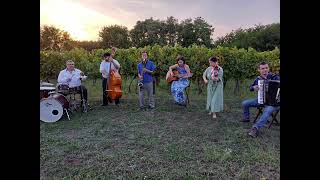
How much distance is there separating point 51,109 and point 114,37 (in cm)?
2326

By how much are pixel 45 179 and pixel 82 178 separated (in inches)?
18.1

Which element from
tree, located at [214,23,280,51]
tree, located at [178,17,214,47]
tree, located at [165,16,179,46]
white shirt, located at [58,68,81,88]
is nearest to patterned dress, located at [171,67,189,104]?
white shirt, located at [58,68,81,88]

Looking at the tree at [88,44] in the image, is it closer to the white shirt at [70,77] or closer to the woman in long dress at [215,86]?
the white shirt at [70,77]

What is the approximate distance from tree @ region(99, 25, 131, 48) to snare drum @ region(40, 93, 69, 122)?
22465 mm

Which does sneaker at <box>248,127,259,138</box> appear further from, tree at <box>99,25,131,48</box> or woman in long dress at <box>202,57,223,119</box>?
tree at <box>99,25,131,48</box>

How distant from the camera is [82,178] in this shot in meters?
4.86

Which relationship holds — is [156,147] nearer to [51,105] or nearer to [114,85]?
[51,105]

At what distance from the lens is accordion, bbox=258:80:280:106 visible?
751 centimetres

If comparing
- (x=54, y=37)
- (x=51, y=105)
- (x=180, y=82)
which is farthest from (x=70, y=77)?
(x=54, y=37)

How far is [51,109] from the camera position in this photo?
28.5 feet

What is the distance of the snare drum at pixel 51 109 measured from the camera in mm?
8570
